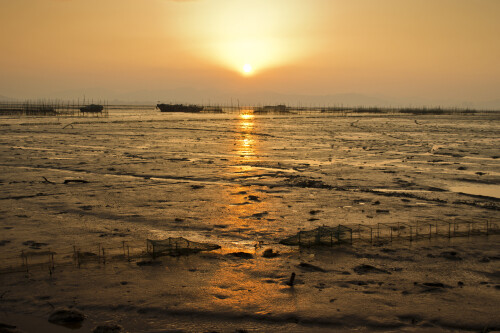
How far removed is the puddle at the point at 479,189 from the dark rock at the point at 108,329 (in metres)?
14.0

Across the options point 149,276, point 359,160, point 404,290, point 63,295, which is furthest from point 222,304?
point 359,160

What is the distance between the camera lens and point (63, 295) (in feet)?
24.2

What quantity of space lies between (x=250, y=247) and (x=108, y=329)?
163 inches

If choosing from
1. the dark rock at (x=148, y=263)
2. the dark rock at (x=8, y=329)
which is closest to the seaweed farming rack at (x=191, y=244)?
the dark rock at (x=148, y=263)

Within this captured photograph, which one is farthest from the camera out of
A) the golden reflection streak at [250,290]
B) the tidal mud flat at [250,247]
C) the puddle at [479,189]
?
the puddle at [479,189]

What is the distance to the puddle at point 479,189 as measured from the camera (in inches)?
632

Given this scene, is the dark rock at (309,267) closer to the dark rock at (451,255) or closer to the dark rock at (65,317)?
the dark rock at (451,255)

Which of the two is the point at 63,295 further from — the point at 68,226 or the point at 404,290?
the point at 404,290

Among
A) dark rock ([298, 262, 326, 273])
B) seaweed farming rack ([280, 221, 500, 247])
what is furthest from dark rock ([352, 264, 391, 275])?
seaweed farming rack ([280, 221, 500, 247])

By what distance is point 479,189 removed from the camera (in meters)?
16.9

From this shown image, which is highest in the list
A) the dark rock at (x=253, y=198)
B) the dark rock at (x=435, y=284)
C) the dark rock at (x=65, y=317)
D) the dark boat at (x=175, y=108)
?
the dark boat at (x=175, y=108)

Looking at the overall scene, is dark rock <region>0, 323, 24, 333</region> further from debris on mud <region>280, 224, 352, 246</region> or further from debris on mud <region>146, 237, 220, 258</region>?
debris on mud <region>280, 224, 352, 246</region>

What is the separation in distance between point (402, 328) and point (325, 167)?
53.6ft

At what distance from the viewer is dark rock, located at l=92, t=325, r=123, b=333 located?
6305 mm
